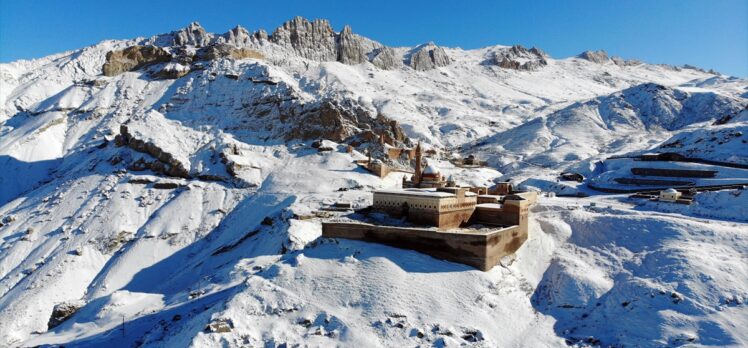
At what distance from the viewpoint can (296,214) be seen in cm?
4684

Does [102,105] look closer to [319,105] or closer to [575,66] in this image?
[319,105]

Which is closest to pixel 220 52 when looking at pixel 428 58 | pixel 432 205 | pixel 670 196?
pixel 432 205

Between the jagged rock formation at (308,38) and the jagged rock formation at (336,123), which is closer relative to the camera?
the jagged rock formation at (336,123)

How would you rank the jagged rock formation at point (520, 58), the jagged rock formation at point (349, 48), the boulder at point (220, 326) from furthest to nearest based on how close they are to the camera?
the jagged rock formation at point (520, 58), the jagged rock formation at point (349, 48), the boulder at point (220, 326)

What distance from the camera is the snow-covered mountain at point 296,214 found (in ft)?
85.7

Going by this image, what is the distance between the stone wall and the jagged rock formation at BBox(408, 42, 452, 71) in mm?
132265

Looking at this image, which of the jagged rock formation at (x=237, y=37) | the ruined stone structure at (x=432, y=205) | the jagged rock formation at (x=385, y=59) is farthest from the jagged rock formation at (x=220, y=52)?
the ruined stone structure at (x=432, y=205)

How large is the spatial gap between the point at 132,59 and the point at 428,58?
97.1m

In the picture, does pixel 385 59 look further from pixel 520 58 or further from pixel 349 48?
pixel 520 58

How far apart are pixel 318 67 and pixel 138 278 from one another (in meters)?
83.3

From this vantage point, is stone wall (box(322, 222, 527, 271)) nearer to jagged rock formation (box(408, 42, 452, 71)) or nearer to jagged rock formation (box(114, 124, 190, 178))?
jagged rock formation (box(114, 124, 190, 178))

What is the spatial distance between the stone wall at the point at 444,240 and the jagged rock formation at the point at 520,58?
151m

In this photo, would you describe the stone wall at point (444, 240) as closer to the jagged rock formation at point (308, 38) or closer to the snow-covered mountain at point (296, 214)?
the snow-covered mountain at point (296, 214)

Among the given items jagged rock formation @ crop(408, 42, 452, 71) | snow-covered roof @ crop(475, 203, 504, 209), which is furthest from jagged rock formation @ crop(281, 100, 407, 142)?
jagged rock formation @ crop(408, 42, 452, 71)
